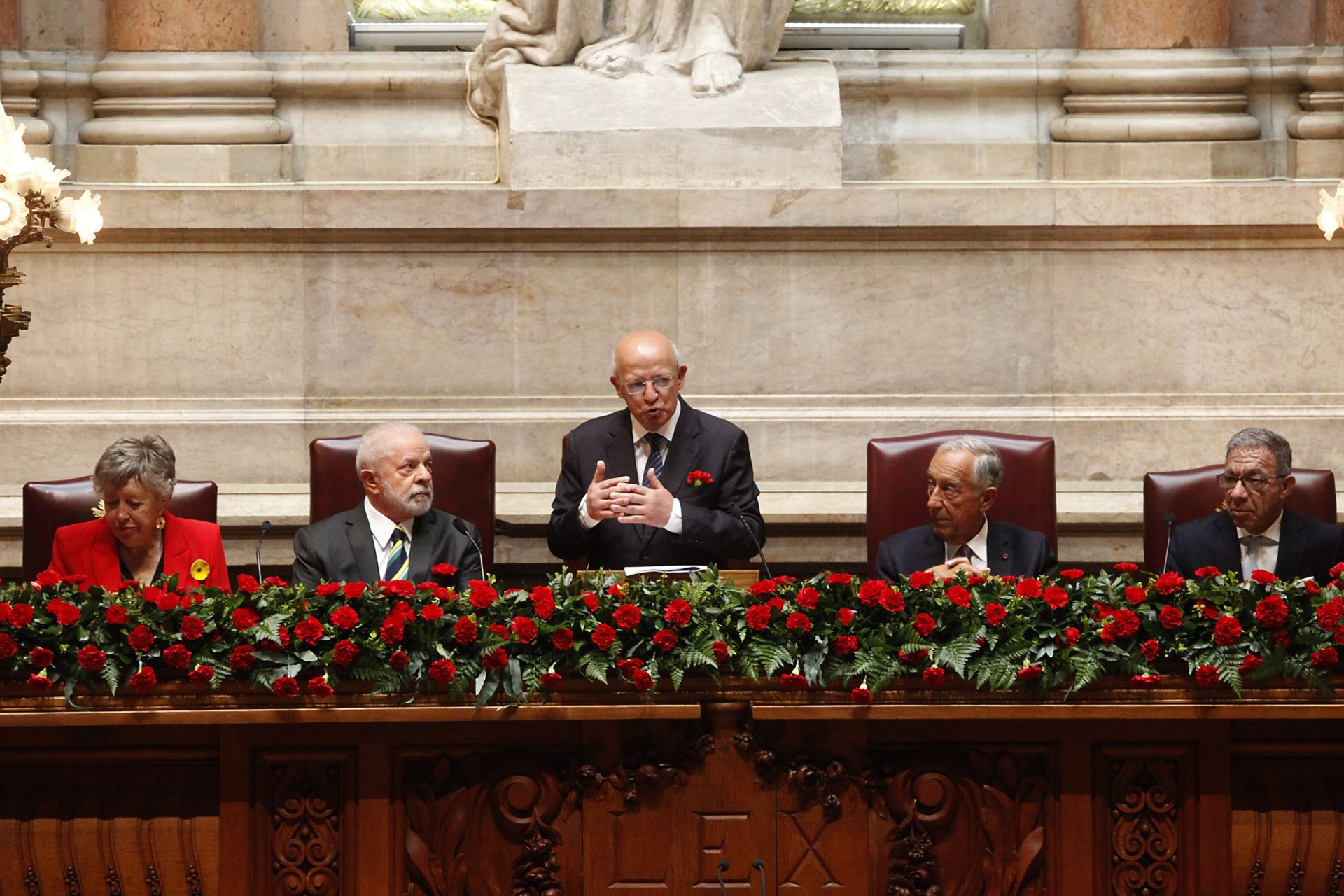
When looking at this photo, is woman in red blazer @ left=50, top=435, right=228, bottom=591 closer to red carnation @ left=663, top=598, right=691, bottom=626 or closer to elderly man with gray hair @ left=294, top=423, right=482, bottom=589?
elderly man with gray hair @ left=294, top=423, right=482, bottom=589

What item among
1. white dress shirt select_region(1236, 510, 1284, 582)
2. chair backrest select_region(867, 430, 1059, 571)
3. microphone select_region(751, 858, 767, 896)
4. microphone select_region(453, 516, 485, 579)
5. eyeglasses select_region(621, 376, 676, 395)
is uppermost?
eyeglasses select_region(621, 376, 676, 395)

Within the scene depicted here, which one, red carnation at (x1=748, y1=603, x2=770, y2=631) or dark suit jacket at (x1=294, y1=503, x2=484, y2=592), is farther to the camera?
dark suit jacket at (x1=294, y1=503, x2=484, y2=592)

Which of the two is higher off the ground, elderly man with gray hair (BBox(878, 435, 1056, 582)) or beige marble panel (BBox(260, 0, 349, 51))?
beige marble panel (BBox(260, 0, 349, 51))

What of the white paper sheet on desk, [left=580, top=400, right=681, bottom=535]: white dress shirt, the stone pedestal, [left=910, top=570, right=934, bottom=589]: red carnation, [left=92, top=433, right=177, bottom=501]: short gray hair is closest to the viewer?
[left=910, top=570, right=934, bottom=589]: red carnation

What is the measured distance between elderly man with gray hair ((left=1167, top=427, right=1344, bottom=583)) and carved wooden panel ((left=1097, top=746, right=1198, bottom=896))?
1.39 m

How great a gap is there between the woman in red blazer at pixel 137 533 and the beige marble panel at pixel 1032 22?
3887mm

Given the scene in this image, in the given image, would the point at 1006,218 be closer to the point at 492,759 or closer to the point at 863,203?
the point at 863,203

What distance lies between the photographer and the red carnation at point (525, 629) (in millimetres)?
3609

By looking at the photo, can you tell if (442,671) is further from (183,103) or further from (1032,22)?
(1032,22)

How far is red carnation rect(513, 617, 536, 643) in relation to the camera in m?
3.61

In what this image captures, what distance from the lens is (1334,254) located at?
6.27 meters

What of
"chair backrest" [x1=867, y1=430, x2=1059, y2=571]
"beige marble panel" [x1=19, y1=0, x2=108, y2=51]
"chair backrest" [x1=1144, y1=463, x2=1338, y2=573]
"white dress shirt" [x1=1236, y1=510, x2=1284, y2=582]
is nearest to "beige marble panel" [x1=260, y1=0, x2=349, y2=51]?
"beige marble panel" [x1=19, y1=0, x2=108, y2=51]

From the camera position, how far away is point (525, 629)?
3.61 m

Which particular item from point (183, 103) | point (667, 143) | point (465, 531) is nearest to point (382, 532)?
point (465, 531)
